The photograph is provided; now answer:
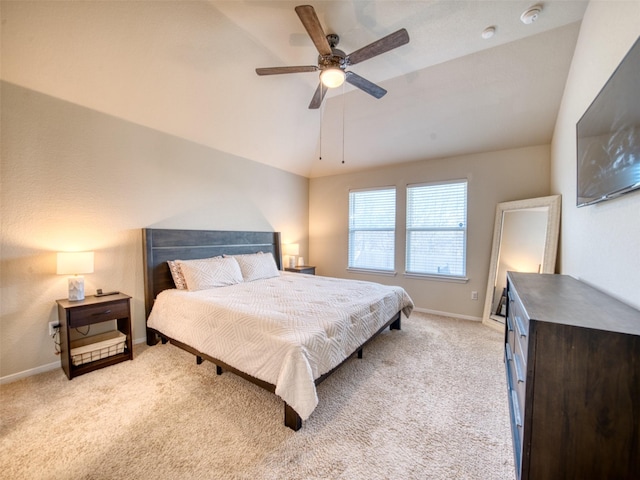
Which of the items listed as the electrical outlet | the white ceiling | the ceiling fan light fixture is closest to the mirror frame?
the white ceiling

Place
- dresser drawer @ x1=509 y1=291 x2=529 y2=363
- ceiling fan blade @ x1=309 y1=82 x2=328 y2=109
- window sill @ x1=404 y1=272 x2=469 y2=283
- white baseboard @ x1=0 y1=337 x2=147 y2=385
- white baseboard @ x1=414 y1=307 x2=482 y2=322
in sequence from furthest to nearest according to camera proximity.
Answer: window sill @ x1=404 y1=272 x2=469 y2=283, white baseboard @ x1=414 y1=307 x2=482 y2=322, ceiling fan blade @ x1=309 y1=82 x2=328 y2=109, white baseboard @ x1=0 y1=337 x2=147 y2=385, dresser drawer @ x1=509 y1=291 x2=529 y2=363

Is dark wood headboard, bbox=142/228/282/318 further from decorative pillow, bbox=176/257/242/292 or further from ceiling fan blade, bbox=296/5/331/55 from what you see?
ceiling fan blade, bbox=296/5/331/55

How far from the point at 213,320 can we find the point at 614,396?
7.88ft

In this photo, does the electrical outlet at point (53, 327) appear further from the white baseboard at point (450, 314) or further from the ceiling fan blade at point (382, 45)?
the white baseboard at point (450, 314)

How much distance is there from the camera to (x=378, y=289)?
319cm

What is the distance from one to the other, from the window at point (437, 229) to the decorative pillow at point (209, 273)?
2865mm

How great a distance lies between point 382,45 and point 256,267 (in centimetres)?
295

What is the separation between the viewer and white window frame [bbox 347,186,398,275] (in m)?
4.63

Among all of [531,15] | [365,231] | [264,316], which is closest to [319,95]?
[531,15]

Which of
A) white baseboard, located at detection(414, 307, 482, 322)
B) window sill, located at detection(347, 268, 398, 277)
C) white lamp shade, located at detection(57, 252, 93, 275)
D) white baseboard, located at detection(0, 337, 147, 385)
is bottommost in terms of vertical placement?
→ white baseboard, located at detection(0, 337, 147, 385)

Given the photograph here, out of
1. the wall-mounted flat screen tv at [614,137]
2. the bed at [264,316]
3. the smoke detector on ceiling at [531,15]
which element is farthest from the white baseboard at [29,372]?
Answer: the smoke detector on ceiling at [531,15]

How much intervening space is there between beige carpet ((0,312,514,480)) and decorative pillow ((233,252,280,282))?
4.40ft

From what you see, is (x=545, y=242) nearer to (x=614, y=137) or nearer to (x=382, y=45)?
Result: (x=614, y=137)

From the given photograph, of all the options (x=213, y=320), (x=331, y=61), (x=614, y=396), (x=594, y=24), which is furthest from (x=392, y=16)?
(x=213, y=320)
